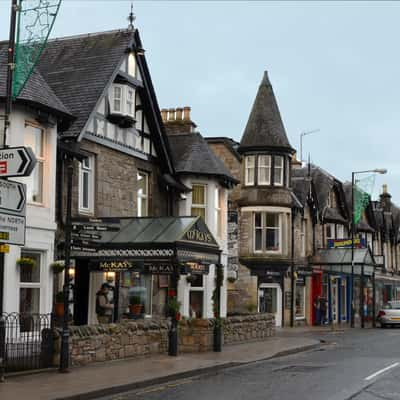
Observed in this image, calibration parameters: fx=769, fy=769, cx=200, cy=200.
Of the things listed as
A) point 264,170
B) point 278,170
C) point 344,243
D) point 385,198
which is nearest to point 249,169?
point 264,170

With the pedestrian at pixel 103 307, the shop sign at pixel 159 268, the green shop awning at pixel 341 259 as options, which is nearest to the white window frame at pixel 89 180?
the pedestrian at pixel 103 307

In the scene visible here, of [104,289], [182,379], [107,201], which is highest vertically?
[107,201]

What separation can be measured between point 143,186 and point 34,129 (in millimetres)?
7420

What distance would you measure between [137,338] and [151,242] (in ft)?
8.86

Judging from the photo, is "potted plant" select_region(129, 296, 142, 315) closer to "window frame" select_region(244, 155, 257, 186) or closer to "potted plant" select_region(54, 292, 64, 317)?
"potted plant" select_region(54, 292, 64, 317)

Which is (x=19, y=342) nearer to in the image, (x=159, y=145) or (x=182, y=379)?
(x=182, y=379)

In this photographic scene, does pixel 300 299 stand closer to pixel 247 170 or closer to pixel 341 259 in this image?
pixel 341 259

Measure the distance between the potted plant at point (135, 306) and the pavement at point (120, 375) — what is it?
3.01 m

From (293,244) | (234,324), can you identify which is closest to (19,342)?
(234,324)

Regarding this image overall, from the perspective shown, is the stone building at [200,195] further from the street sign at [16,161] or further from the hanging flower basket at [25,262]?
the street sign at [16,161]

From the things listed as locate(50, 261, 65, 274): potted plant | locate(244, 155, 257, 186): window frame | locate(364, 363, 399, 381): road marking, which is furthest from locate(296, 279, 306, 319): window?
locate(50, 261, 65, 274): potted plant

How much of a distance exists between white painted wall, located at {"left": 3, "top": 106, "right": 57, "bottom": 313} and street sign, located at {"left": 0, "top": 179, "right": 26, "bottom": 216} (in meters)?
5.48

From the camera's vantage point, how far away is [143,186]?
27.0m

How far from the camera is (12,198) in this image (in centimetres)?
1348
